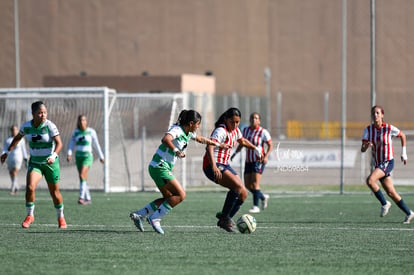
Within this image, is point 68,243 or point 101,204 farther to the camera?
point 101,204

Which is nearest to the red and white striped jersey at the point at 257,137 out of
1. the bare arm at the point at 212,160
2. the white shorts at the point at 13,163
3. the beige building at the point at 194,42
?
the bare arm at the point at 212,160

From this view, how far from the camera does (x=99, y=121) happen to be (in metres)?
28.8

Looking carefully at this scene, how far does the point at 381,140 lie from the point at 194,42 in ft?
140

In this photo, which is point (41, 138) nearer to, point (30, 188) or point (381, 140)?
point (30, 188)

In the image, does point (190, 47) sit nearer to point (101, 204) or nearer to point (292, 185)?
point (292, 185)

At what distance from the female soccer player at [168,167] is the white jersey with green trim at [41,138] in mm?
1723

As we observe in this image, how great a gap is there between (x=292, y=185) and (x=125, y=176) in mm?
5685

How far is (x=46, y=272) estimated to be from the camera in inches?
402

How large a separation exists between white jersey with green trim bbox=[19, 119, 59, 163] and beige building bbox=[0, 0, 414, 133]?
4324 centimetres

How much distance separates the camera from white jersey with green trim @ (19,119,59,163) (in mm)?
14836

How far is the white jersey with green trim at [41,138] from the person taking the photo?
48.7 feet

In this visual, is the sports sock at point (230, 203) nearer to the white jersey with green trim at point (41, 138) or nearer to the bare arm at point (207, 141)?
the bare arm at point (207, 141)

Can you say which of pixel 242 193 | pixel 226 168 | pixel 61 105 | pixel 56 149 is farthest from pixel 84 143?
pixel 242 193

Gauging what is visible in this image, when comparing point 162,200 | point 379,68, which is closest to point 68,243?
point 162,200
